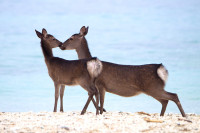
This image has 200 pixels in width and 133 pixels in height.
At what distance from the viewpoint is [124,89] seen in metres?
11.0

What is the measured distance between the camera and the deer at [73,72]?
10.7m

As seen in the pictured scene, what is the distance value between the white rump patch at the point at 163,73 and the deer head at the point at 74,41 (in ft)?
10.7

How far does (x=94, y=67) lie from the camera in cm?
1085

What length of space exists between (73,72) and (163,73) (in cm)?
233

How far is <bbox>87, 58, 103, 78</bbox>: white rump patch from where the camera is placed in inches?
424

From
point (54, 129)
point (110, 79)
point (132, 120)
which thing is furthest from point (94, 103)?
point (54, 129)

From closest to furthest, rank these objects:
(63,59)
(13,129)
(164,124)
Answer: (13,129) < (164,124) < (63,59)

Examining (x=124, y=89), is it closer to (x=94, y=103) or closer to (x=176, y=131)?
(x=94, y=103)

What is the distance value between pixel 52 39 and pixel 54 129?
4.62m

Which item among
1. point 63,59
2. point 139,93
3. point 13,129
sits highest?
point 63,59

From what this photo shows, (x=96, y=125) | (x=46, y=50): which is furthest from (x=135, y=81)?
(x=46, y=50)

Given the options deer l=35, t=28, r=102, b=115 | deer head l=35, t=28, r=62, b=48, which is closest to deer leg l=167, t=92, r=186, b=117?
deer l=35, t=28, r=102, b=115

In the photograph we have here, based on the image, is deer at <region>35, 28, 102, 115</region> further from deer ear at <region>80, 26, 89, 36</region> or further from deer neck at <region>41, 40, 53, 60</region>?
deer ear at <region>80, 26, 89, 36</region>

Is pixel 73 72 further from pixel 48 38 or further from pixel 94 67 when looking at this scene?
pixel 48 38
